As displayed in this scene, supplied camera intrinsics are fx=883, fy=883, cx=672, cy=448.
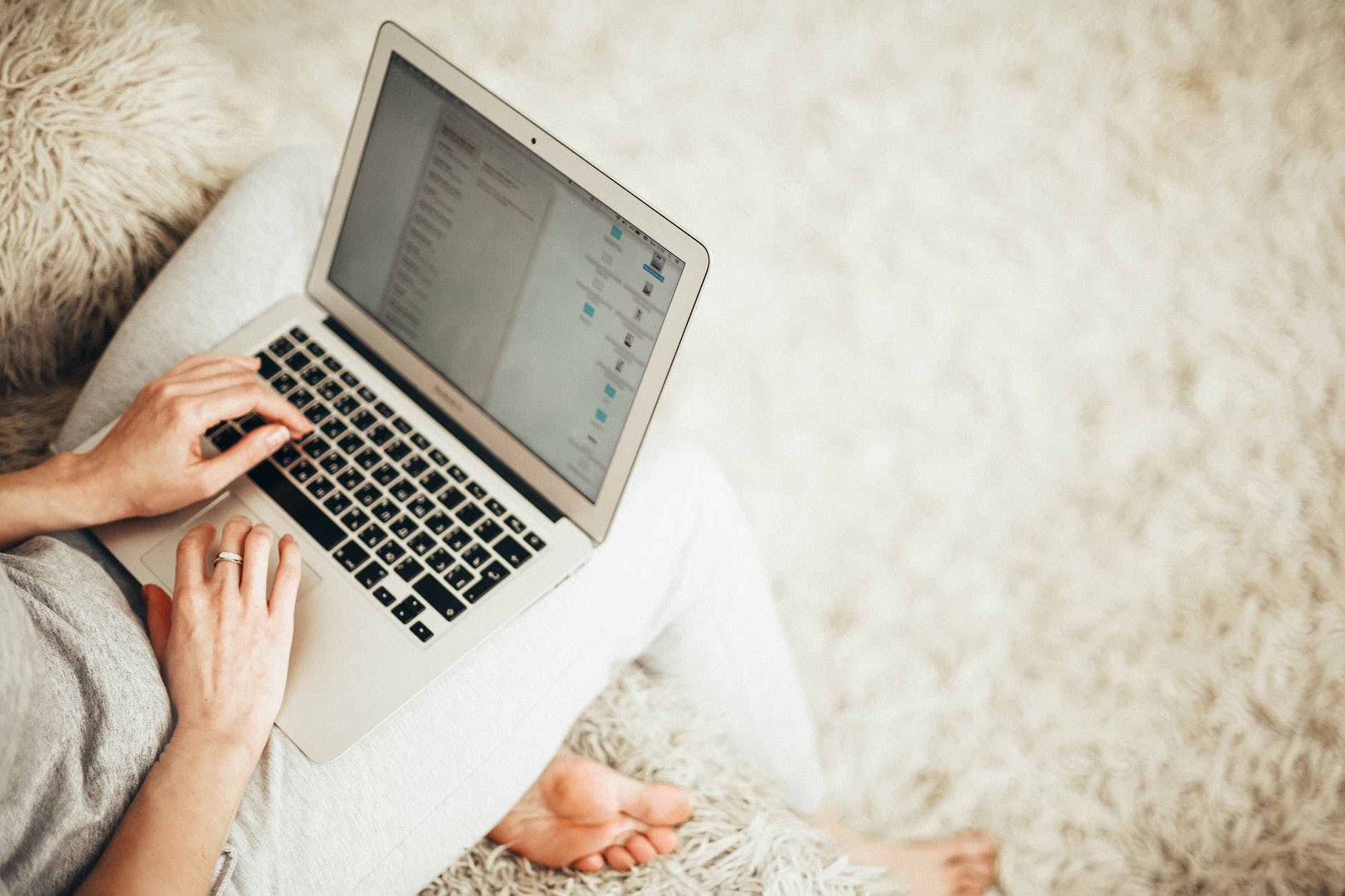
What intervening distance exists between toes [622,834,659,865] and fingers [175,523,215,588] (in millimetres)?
413

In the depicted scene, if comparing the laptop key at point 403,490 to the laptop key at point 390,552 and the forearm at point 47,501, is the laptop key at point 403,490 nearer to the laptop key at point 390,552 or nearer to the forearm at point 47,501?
the laptop key at point 390,552

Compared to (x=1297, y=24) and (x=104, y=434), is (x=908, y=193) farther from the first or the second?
(x=104, y=434)

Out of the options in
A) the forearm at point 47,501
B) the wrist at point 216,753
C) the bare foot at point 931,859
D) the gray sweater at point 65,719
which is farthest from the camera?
the bare foot at point 931,859

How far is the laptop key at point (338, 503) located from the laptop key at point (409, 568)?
0.08 meters

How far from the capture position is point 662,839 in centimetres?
77

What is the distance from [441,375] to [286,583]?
0.79ft

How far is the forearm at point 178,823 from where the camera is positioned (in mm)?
547

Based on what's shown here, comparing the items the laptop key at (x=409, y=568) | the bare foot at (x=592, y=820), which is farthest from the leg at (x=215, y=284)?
the bare foot at (x=592, y=820)

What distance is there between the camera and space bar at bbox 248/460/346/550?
762 millimetres

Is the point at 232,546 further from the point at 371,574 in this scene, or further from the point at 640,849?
the point at 640,849

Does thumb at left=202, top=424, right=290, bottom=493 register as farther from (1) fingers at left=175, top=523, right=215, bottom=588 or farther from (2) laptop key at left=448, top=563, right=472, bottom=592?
(2) laptop key at left=448, top=563, right=472, bottom=592

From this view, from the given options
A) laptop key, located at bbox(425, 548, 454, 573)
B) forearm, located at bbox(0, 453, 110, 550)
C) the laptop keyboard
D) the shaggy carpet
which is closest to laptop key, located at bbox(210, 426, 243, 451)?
the laptop keyboard

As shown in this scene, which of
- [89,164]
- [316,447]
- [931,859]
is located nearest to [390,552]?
[316,447]

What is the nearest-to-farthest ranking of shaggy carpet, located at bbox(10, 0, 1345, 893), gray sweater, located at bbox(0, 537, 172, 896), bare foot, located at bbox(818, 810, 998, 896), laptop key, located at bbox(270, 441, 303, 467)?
gray sweater, located at bbox(0, 537, 172, 896)
laptop key, located at bbox(270, 441, 303, 467)
bare foot, located at bbox(818, 810, 998, 896)
shaggy carpet, located at bbox(10, 0, 1345, 893)
